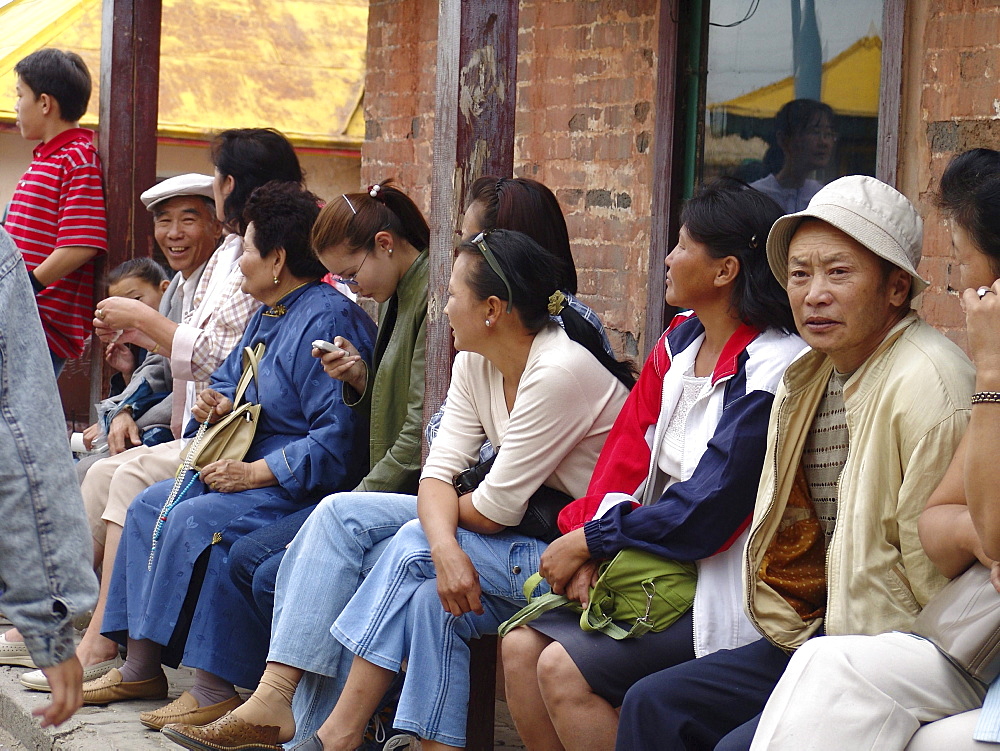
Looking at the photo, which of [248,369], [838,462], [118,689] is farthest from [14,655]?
[838,462]

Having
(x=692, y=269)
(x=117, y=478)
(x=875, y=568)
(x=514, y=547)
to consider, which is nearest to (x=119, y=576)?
(x=117, y=478)

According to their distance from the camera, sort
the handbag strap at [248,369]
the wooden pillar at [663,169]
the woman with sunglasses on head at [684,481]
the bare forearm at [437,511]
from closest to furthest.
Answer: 1. the woman with sunglasses on head at [684,481]
2. the bare forearm at [437,511]
3. the handbag strap at [248,369]
4. the wooden pillar at [663,169]

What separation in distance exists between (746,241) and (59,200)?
3.93 meters

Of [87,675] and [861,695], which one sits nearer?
[861,695]

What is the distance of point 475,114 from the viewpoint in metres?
3.76

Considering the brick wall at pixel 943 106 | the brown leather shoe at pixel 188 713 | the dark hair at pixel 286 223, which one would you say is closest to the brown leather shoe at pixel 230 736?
the brown leather shoe at pixel 188 713

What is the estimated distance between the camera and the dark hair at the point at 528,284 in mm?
3645

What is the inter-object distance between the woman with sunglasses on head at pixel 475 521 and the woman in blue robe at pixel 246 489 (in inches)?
19.9

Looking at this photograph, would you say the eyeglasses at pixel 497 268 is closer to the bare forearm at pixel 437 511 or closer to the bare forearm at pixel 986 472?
the bare forearm at pixel 437 511

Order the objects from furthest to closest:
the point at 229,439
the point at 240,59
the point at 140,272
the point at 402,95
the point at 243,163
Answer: the point at 240,59 → the point at 402,95 → the point at 140,272 → the point at 243,163 → the point at 229,439

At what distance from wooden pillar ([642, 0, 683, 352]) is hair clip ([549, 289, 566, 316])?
1.81 metres

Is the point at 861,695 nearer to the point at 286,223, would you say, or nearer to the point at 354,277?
the point at 354,277

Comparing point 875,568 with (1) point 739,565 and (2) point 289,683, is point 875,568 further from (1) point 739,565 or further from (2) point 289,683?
(2) point 289,683

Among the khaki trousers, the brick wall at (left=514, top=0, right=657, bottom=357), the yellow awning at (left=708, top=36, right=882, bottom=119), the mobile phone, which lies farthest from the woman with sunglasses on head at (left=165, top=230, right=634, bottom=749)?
the brick wall at (left=514, top=0, right=657, bottom=357)
